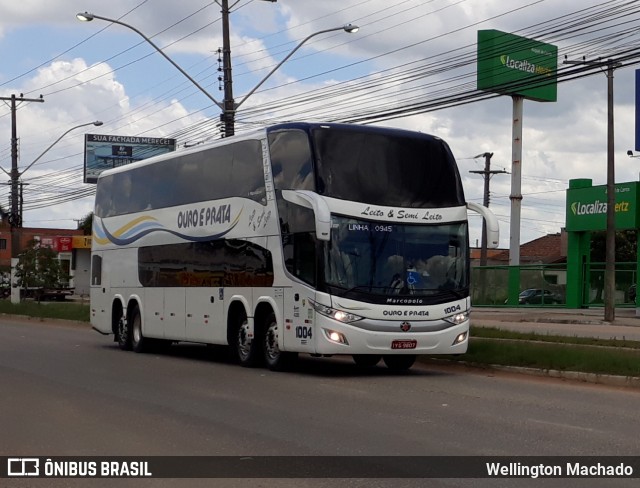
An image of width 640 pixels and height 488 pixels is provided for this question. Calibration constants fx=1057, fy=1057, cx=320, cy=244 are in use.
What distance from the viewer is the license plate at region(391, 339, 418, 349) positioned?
17.1 metres

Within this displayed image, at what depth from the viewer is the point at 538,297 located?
1893 inches

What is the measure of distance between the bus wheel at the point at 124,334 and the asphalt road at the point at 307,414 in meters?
5.15

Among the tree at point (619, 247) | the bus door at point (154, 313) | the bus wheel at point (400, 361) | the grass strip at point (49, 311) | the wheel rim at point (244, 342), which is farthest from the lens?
the tree at point (619, 247)

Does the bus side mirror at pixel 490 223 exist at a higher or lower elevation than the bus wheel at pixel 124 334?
higher

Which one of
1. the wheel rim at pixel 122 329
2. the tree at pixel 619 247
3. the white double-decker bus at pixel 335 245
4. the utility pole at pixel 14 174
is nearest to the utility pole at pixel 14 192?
the utility pole at pixel 14 174

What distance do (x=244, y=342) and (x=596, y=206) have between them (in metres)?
28.8

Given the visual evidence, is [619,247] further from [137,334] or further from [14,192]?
[137,334]

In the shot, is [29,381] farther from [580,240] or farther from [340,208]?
[580,240]

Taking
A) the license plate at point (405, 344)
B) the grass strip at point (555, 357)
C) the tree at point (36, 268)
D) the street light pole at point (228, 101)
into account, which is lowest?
the grass strip at point (555, 357)

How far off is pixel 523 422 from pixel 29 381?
8534 mm

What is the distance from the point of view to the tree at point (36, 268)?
48750 mm

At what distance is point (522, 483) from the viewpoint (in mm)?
8523

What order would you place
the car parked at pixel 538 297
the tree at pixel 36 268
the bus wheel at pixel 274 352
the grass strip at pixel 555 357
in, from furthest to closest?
the tree at pixel 36 268, the car parked at pixel 538 297, the bus wheel at pixel 274 352, the grass strip at pixel 555 357

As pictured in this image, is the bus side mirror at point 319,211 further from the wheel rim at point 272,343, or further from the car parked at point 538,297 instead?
the car parked at point 538,297
